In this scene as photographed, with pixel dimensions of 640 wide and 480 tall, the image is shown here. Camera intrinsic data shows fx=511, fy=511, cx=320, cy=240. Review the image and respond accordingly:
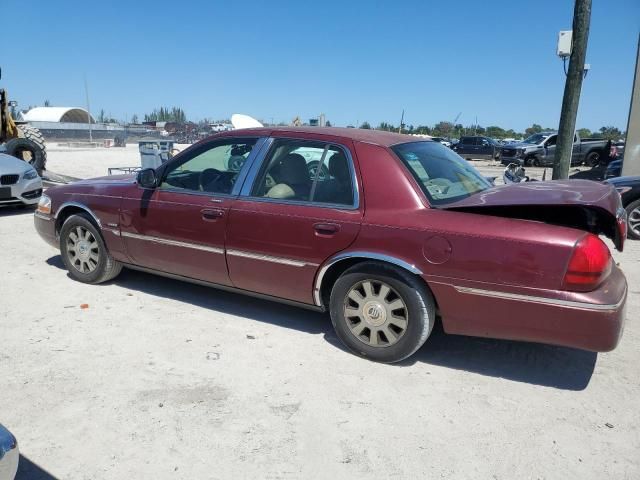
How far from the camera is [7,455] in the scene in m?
1.74

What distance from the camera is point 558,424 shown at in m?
2.81

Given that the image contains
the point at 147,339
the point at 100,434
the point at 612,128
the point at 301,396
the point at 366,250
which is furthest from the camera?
the point at 612,128

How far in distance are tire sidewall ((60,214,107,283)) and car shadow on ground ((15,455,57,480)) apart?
8.49ft

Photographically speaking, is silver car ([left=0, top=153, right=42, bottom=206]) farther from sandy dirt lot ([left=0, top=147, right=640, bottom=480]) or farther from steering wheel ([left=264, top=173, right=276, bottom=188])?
steering wheel ([left=264, top=173, right=276, bottom=188])

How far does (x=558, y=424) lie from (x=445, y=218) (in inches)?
51.6

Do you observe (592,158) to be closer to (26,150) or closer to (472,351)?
(26,150)

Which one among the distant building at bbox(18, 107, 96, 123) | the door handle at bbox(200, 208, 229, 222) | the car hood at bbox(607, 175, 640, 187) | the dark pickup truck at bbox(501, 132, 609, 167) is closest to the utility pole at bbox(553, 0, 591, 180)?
the car hood at bbox(607, 175, 640, 187)

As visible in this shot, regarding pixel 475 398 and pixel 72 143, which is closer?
pixel 475 398

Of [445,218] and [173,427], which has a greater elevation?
[445,218]

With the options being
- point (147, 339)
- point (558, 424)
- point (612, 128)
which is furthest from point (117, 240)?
point (612, 128)

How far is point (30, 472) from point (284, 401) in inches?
51.4

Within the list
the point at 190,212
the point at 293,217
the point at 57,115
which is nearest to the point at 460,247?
the point at 293,217

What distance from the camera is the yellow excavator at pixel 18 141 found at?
13.0 metres

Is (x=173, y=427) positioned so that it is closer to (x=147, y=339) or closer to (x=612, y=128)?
Result: (x=147, y=339)
